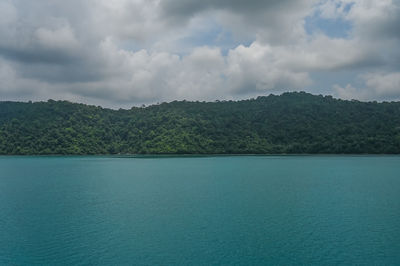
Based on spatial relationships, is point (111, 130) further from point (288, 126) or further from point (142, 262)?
point (142, 262)

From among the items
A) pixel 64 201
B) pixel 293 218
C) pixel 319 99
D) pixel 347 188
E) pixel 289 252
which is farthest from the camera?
pixel 319 99

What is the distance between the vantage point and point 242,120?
115688 mm

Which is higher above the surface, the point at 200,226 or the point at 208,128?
the point at 208,128

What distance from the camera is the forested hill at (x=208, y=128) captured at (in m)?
96.3

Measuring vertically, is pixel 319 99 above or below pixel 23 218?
above

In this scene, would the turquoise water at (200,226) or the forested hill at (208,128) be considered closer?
the turquoise water at (200,226)

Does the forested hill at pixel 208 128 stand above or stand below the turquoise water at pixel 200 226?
above

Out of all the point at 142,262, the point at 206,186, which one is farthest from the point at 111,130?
the point at 142,262

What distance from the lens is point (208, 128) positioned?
109375mm

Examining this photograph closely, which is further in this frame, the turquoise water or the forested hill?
the forested hill

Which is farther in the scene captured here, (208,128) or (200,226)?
(208,128)

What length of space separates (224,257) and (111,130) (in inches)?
4231

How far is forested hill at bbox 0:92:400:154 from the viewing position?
9631cm

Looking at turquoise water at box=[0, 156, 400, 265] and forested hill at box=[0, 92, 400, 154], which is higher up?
forested hill at box=[0, 92, 400, 154]
